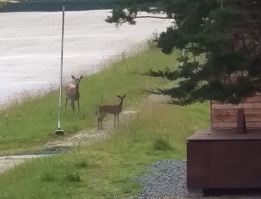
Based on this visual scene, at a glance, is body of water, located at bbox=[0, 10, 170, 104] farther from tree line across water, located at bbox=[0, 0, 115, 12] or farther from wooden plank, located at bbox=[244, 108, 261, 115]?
wooden plank, located at bbox=[244, 108, 261, 115]

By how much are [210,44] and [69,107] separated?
48.9ft

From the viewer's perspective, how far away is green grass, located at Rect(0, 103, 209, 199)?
1372 centimetres

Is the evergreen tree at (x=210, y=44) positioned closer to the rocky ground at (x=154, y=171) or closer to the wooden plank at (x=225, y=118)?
the rocky ground at (x=154, y=171)

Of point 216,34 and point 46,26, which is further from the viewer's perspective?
point 46,26

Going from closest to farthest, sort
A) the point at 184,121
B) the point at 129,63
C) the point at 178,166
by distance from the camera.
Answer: the point at 178,166
the point at 184,121
the point at 129,63

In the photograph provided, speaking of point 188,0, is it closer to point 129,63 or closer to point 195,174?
point 195,174

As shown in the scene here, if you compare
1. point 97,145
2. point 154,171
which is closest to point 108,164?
point 154,171

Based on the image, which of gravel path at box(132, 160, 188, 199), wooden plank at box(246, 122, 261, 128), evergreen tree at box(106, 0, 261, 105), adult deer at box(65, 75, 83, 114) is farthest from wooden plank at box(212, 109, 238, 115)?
adult deer at box(65, 75, 83, 114)

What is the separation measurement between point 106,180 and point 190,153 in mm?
1745

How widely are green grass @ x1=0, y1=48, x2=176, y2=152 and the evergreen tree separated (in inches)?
377

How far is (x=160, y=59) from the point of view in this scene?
33094 millimetres

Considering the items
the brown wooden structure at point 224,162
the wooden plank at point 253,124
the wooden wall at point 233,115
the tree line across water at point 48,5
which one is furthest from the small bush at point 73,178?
the tree line across water at point 48,5

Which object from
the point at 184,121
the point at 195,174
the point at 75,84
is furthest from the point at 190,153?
the point at 75,84

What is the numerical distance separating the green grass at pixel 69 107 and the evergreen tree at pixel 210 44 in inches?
377
